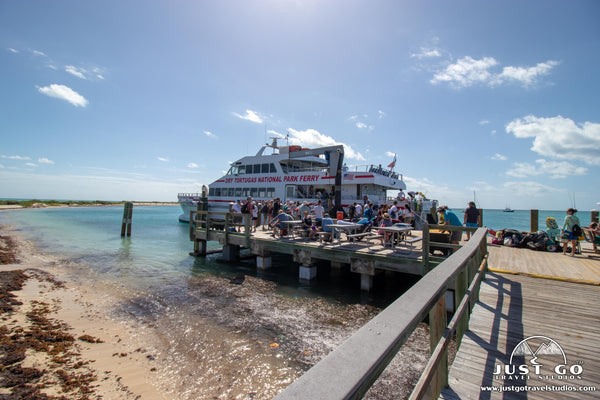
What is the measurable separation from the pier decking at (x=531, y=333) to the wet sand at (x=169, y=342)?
1.80 metres

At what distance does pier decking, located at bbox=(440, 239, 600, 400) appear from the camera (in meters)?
Result: 2.35

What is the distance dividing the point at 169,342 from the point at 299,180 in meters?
16.3

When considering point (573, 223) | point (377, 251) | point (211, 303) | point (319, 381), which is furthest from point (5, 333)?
point (573, 223)

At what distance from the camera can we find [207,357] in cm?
516

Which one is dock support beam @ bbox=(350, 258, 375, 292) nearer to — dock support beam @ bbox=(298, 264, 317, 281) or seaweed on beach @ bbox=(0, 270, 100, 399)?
dock support beam @ bbox=(298, 264, 317, 281)

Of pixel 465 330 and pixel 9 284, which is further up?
pixel 465 330

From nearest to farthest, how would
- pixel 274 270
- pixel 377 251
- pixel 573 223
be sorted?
pixel 573 223
pixel 377 251
pixel 274 270

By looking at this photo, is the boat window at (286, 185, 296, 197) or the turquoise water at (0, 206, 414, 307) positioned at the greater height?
the boat window at (286, 185, 296, 197)

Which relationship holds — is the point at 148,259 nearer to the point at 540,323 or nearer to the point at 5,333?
the point at 5,333

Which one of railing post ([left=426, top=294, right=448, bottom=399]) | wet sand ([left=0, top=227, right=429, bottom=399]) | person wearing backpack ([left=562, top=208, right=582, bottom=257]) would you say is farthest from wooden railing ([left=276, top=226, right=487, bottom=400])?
person wearing backpack ([left=562, top=208, right=582, bottom=257])

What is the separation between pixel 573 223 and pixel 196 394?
984cm

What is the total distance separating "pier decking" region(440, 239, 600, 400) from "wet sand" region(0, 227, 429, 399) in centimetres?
180

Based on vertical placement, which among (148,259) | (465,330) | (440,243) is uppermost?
(440,243)

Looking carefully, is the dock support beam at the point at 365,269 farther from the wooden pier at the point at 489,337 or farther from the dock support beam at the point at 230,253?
the dock support beam at the point at 230,253
